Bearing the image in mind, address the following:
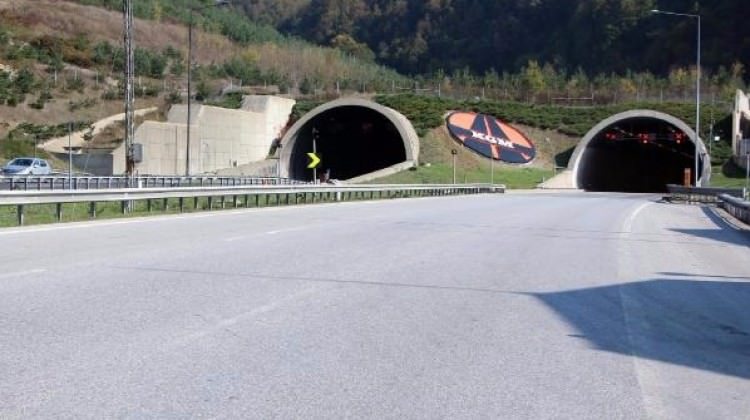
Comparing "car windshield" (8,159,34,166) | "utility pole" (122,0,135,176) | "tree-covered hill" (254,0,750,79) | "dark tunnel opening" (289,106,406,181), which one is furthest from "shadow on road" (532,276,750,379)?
"tree-covered hill" (254,0,750,79)

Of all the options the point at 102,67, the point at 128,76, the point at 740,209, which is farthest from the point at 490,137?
the point at 740,209

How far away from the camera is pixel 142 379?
6578 mm

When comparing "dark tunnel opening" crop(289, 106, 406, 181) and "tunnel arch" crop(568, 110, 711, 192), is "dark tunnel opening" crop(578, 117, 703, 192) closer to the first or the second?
"tunnel arch" crop(568, 110, 711, 192)

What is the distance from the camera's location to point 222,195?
99.0 feet

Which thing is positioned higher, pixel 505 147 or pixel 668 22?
pixel 668 22

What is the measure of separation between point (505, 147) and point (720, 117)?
62.0 ft

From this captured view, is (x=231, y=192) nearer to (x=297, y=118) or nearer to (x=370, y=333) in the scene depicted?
(x=370, y=333)

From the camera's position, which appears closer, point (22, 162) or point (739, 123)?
point (22, 162)

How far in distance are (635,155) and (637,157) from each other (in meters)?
0.45

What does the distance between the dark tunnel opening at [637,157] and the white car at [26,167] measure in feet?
156

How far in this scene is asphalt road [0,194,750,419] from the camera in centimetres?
625

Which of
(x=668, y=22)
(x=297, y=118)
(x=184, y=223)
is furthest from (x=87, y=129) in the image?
(x=668, y=22)

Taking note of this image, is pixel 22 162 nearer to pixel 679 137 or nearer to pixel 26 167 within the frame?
pixel 26 167

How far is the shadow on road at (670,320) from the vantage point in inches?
321
